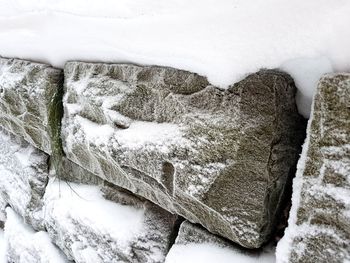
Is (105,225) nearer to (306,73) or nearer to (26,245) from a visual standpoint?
→ (26,245)

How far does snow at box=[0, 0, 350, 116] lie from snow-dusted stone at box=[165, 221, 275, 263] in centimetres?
44

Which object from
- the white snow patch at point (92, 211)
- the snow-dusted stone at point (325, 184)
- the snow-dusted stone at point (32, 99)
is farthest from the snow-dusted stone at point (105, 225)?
Answer: the snow-dusted stone at point (325, 184)

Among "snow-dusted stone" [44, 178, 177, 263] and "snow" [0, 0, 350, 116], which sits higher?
"snow" [0, 0, 350, 116]

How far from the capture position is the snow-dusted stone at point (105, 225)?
1.30m

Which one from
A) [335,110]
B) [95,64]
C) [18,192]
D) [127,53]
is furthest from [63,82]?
[335,110]

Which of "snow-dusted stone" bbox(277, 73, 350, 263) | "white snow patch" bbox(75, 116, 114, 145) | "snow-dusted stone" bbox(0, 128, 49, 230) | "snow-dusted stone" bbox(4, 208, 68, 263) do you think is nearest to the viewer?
"snow-dusted stone" bbox(277, 73, 350, 263)

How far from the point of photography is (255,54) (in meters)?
0.93

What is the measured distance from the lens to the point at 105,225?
1418 mm

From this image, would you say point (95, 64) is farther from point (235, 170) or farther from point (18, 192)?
point (18, 192)

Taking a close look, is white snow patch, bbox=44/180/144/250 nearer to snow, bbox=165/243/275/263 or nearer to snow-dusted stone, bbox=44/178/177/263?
snow-dusted stone, bbox=44/178/177/263

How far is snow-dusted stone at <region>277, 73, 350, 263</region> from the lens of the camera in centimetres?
76

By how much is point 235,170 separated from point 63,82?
1007 millimetres

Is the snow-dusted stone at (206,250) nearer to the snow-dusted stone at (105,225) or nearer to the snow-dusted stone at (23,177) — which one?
the snow-dusted stone at (105,225)

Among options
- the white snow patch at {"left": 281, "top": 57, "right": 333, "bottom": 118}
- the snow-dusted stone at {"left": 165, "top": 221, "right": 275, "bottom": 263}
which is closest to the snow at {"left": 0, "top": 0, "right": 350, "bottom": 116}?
the white snow patch at {"left": 281, "top": 57, "right": 333, "bottom": 118}
